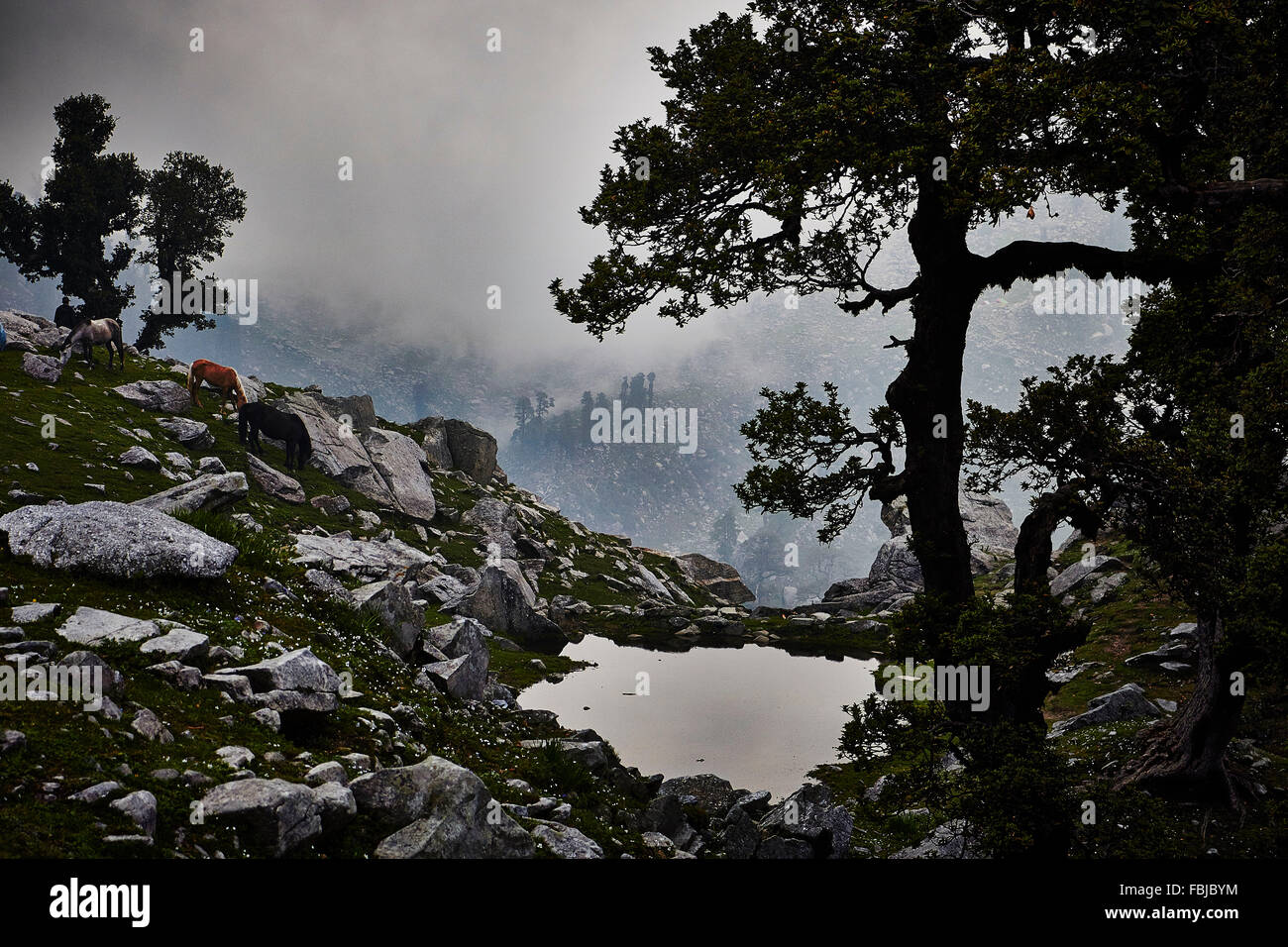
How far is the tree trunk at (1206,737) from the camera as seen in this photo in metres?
14.1

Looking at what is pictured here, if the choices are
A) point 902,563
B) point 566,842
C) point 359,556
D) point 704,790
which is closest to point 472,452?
point 359,556

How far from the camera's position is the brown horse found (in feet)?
125

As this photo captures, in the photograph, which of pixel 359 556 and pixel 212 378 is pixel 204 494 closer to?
pixel 359 556

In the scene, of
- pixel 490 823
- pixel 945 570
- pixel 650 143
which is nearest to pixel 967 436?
pixel 945 570

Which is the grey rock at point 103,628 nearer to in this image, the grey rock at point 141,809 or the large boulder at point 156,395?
the grey rock at point 141,809

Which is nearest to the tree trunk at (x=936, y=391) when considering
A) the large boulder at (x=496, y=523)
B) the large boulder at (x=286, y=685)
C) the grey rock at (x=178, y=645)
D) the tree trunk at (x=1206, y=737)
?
the tree trunk at (x=1206, y=737)

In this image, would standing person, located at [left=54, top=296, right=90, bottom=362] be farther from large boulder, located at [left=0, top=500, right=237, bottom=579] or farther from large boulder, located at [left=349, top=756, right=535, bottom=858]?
large boulder, located at [left=349, top=756, right=535, bottom=858]

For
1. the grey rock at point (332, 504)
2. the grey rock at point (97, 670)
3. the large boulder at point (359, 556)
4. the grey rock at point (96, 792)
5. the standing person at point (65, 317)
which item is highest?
the standing person at point (65, 317)

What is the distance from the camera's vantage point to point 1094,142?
1068 cm

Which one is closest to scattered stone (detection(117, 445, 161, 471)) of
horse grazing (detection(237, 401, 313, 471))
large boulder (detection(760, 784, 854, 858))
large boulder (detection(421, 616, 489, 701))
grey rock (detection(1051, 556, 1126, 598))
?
horse grazing (detection(237, 401, 313, 471))

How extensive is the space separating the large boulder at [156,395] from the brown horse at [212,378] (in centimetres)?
86

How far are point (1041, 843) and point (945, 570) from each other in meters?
5.03
